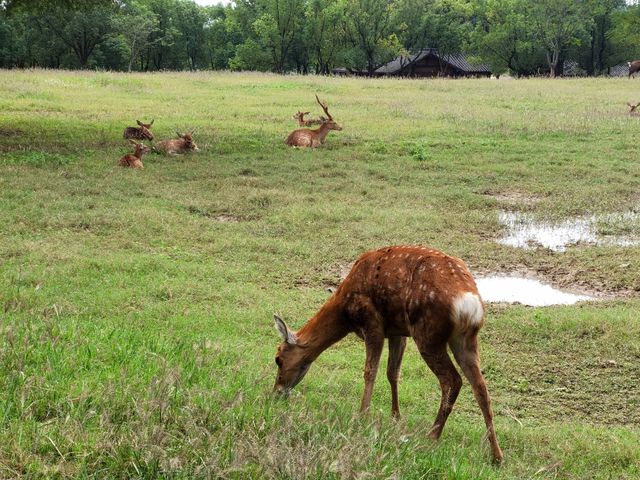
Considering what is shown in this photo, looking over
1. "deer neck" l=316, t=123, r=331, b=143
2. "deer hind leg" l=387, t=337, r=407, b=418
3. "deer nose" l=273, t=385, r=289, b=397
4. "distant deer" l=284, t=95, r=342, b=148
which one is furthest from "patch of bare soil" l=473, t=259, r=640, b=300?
"deer neck" l=316, t=123, r=331, b=143

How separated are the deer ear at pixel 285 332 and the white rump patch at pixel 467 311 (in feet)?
3.61

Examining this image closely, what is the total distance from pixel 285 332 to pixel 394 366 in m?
0.81

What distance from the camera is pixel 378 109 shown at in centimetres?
2425

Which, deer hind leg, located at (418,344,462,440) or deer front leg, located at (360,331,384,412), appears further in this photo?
deer front leg, located at (360,331,384,412)

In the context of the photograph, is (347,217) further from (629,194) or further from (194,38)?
(194,38)

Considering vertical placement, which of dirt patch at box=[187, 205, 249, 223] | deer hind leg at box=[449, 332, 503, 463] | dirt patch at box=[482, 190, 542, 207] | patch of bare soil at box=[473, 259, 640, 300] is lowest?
patch of bare soil at box=[473, 259, 640, 300]

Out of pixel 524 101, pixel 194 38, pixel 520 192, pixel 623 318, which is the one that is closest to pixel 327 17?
pixel 194 38

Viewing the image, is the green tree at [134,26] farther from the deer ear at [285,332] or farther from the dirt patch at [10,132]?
the deer ear at [285,332]

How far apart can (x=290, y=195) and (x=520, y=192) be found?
4.01 m

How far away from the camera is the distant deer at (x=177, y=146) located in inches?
621

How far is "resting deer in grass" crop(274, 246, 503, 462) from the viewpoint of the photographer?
444cm

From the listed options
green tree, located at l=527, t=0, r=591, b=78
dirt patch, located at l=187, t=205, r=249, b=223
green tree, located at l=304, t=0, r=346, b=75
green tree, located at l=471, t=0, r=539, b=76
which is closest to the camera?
dirt patch, located at l=187, t=205, r=249, b=223

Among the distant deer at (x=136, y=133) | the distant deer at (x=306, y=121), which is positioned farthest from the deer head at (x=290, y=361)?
the distant deer at (x=306, y=121)

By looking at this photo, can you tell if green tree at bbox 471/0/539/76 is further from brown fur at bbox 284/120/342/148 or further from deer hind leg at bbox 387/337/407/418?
deer hind leg at bbox 387/337/407/418
